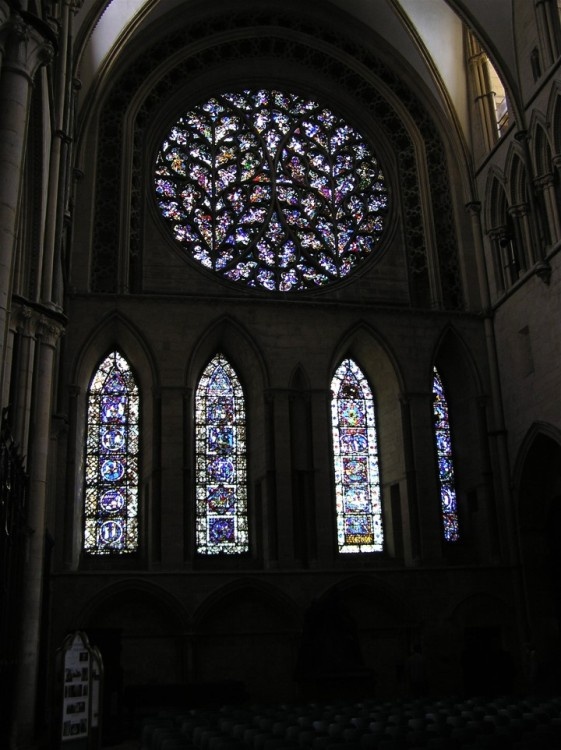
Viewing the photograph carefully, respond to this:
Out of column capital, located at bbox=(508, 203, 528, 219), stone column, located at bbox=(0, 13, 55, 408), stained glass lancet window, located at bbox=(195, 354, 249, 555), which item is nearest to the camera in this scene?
stone column, located at bbox=(0, 13, 55, 408)

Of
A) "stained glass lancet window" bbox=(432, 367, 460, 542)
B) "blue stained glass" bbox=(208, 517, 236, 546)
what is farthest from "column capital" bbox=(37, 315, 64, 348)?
"stained glass lancet window" bbox=(432, 367, 460, 542)

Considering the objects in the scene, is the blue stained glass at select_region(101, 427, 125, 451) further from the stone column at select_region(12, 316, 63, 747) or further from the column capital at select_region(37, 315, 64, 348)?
the column capital at select_region(37, 315, 64, 348)

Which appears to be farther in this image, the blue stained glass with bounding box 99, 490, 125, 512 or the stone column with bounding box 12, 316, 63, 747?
the blue stained glass with bounding box 99, 490, 125, 512

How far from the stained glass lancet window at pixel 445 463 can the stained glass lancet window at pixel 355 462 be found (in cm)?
111

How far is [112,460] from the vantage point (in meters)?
15.0

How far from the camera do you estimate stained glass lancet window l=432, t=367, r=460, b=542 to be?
15.8m

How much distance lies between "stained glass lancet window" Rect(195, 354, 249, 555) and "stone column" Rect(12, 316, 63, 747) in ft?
14.3

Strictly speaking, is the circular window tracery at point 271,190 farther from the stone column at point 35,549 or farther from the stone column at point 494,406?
the stone column at point 35,549

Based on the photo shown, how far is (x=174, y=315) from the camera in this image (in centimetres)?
1545

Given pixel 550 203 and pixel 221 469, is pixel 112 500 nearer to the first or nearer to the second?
pixel 221 469

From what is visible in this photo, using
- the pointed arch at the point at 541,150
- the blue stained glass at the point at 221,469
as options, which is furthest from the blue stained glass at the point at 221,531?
the pointed arch at the point at 541,150

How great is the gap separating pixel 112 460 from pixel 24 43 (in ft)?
27.0

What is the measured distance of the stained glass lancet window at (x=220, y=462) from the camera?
1495 centimetres

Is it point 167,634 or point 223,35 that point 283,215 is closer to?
point 223,35
